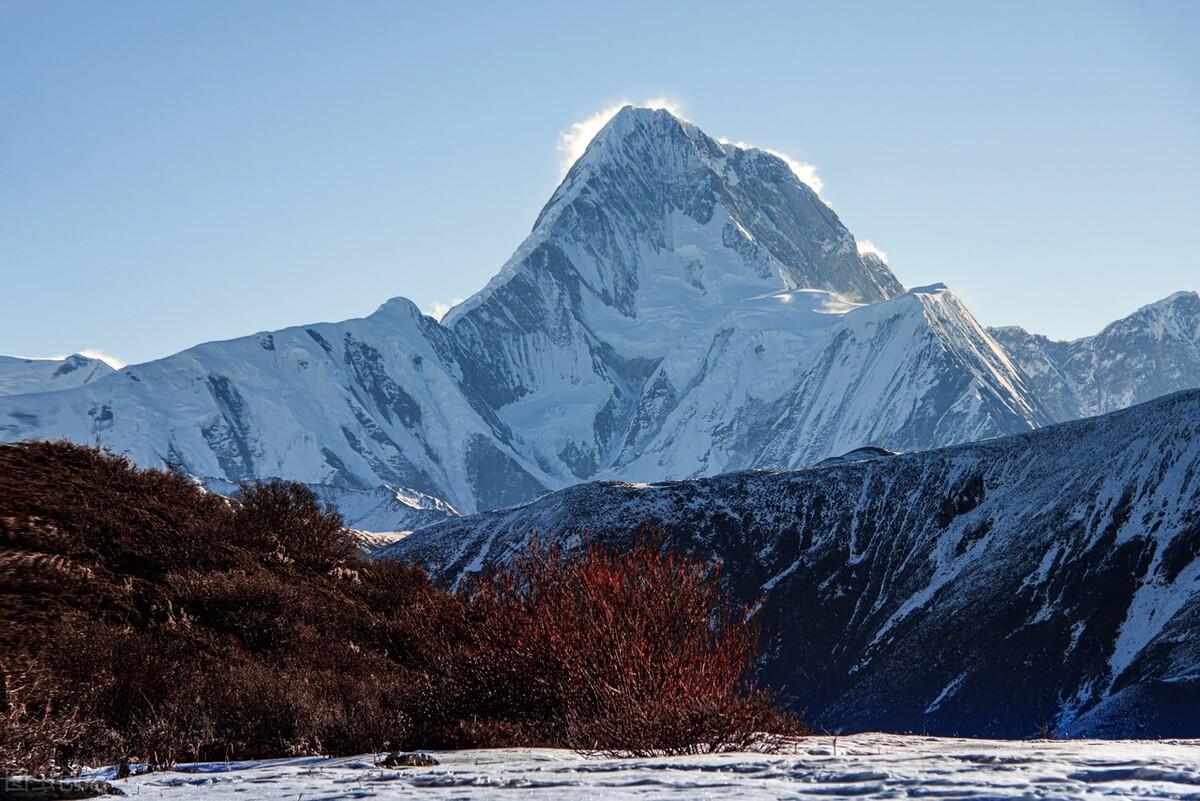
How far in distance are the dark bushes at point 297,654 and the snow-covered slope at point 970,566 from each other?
38.6 m

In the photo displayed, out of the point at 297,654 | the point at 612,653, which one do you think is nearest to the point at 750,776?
the point at 612,653

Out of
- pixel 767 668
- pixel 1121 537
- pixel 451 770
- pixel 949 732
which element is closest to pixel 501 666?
pixel 451 770

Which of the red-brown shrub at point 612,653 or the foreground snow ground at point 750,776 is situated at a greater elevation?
the red-brown shrub at point 612,653

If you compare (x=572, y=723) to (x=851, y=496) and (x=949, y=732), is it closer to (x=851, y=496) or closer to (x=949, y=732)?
(x=949, y=732)

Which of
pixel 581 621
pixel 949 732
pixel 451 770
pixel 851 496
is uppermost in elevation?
pixel 851 496

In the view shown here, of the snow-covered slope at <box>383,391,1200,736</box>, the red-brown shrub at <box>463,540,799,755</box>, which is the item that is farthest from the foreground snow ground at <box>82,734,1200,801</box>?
the snow-covered slope at <box>383,391,1200,736</box>

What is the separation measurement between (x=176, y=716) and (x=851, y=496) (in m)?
71.8

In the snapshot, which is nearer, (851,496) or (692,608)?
(692,608)

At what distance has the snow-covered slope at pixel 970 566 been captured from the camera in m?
63.3

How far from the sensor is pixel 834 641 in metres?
72.9

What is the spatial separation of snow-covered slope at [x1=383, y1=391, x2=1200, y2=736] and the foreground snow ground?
47.1 metres

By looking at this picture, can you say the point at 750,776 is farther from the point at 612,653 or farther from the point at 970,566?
the point at 970,566

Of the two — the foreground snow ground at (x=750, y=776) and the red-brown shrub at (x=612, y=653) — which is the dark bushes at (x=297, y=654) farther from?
the foreground snow ground at (x=750, y=776)

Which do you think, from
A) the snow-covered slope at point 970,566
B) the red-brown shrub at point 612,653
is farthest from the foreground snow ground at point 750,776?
the snow-covered slope at point 970,566
